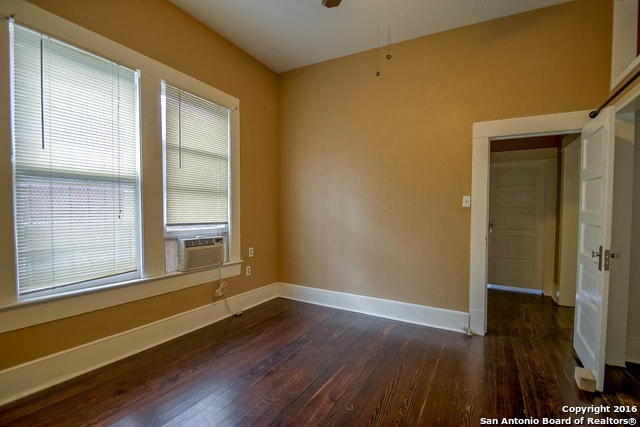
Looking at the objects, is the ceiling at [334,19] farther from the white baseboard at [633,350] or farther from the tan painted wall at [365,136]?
the white baseboard at [633,350]

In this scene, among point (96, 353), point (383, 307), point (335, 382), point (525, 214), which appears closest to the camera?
point (335, 382)

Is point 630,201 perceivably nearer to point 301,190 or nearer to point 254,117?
point 301,190

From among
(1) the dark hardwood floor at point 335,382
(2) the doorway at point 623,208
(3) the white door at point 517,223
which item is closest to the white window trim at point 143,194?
(1) the dark hardwood floor at point 335,382

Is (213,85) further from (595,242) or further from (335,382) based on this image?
(595,242)

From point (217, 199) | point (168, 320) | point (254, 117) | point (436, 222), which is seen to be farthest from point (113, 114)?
point (436, 222)

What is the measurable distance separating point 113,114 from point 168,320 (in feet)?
6.16

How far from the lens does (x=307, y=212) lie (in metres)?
3.87

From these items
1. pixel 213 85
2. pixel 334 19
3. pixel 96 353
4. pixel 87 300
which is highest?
pixel 334 19

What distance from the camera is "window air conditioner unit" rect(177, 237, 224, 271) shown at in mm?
2742

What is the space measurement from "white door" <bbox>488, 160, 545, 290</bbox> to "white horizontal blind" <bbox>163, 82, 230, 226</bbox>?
4266 millimetres

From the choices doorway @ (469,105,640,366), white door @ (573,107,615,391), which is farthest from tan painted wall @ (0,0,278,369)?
white door @ (573,107,615,391)

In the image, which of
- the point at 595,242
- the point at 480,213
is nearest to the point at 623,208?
the point at 595,242

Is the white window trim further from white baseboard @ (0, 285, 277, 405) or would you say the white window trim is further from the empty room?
white baseboard @ (0, 285, 277, 405)

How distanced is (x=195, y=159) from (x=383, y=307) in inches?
106
